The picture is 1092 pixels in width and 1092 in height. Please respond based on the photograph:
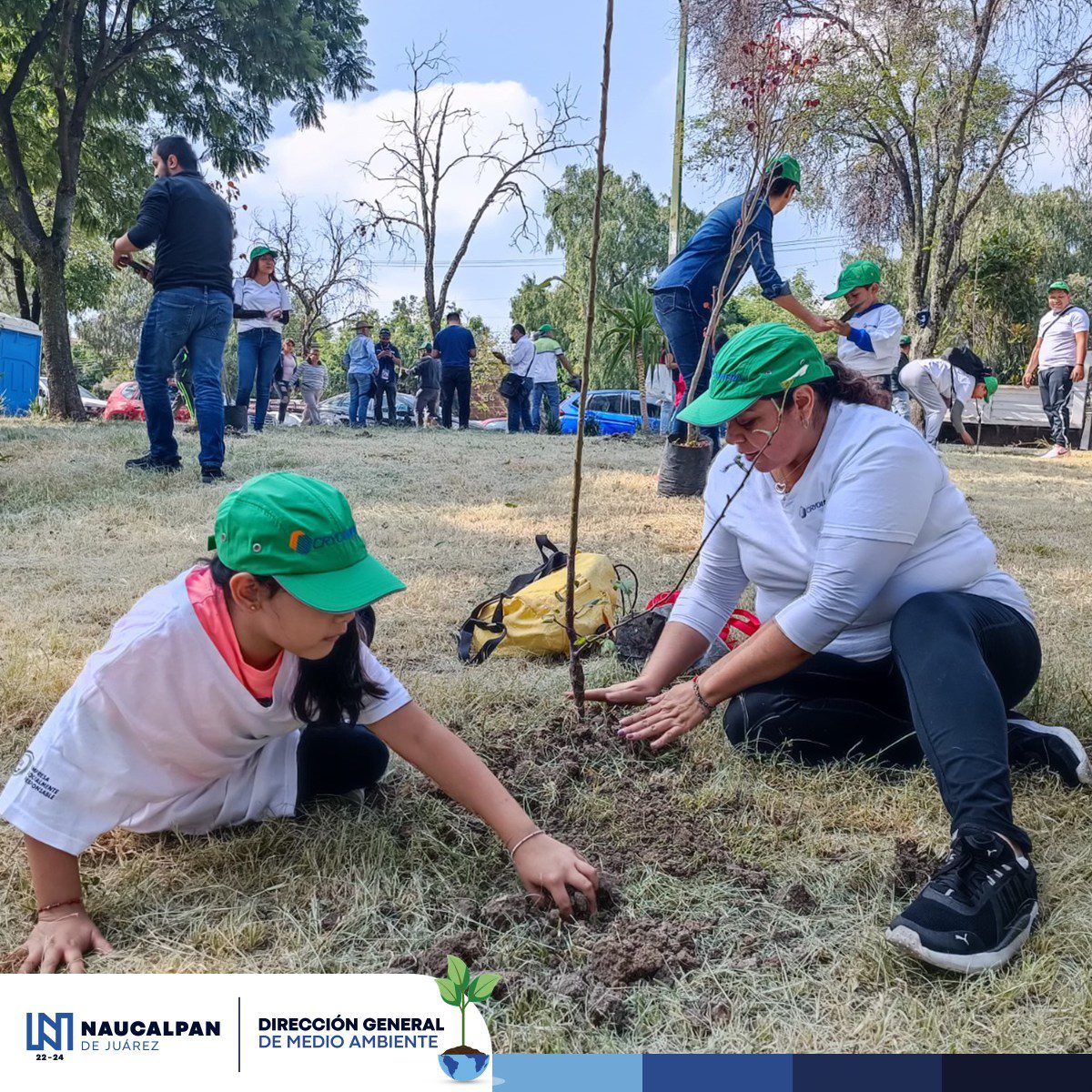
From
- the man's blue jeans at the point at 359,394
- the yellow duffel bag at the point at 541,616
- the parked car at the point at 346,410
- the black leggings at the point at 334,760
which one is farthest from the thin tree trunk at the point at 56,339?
the parked car at the point at 346,410

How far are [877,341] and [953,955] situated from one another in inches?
212

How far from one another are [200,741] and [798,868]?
42.4 inches

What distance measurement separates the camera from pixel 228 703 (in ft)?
5.27

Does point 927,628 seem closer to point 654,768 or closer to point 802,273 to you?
point 654,768

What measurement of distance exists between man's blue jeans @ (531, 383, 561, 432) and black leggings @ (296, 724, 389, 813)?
1192 cm

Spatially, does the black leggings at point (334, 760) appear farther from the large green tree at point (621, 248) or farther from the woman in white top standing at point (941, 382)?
the large green tree at point (621, 248)

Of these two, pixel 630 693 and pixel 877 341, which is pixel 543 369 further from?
pixel 630 693

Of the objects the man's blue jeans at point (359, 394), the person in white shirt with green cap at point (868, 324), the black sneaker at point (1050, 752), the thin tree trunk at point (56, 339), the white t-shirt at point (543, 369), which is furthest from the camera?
the white t-shirt at point (543, 369)

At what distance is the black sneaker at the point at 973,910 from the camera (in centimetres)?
145

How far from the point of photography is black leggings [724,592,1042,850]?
162 cm

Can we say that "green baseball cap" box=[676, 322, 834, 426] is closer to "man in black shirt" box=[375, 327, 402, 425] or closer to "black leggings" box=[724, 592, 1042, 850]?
"black leggings" box=[724, 592, 1042, 850]

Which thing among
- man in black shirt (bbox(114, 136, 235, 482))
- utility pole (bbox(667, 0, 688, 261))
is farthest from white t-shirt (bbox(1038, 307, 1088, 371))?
man in black shirt (bbox(114, 136, 235, 482))

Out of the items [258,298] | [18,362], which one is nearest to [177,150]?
[258,298]

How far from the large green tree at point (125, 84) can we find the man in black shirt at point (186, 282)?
15.1 feet
